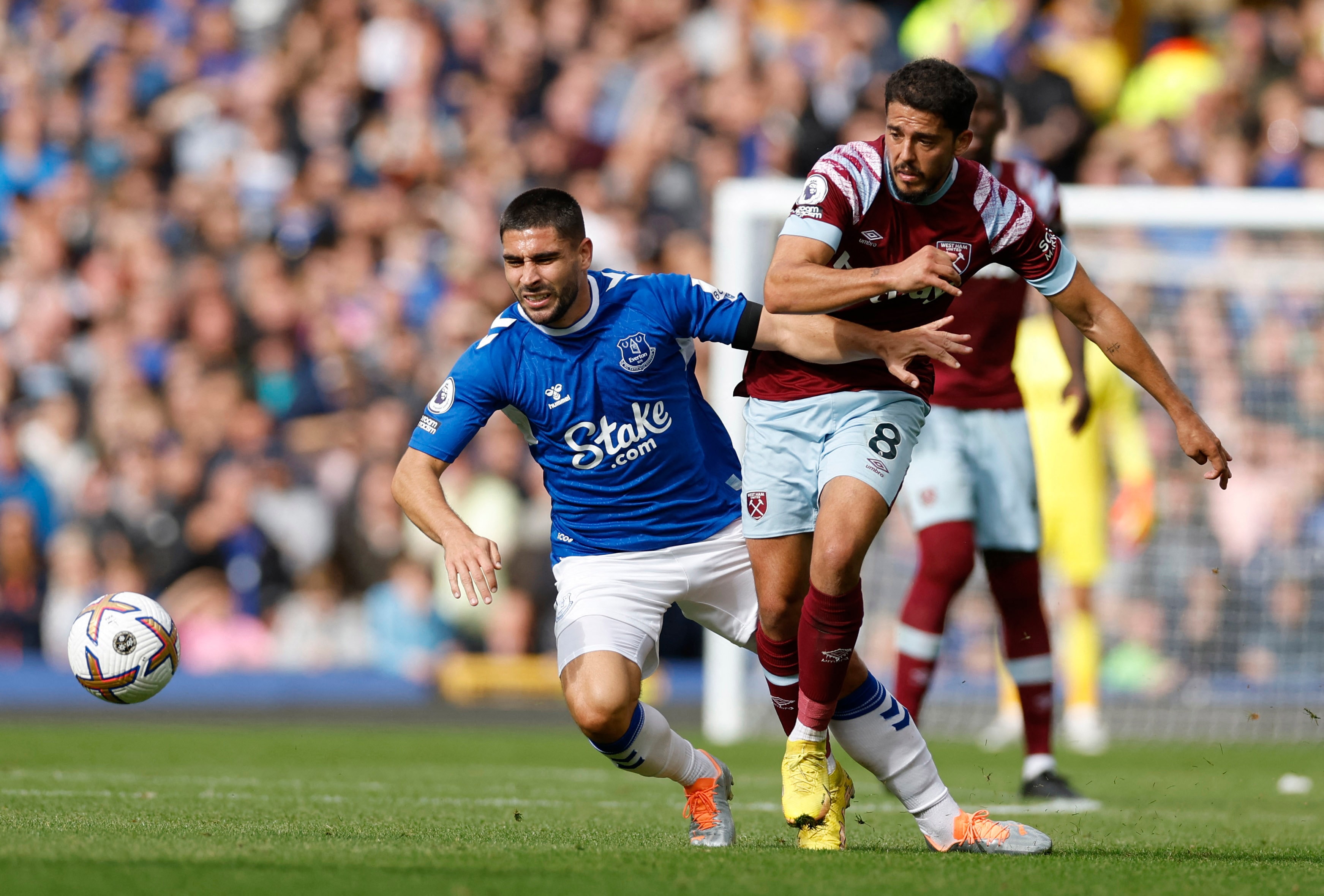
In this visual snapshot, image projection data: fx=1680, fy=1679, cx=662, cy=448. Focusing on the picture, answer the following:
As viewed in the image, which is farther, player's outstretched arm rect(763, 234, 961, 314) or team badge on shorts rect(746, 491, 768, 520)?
team badge on shorts rect(746, 491, 768, 520)

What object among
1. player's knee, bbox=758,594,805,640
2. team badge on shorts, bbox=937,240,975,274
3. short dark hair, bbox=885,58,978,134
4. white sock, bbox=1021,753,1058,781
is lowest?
white sock, bbox=1021,753,1058,781

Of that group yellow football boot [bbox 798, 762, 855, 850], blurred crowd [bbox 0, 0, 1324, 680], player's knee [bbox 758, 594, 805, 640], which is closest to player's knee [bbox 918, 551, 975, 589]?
player's knee [bbox 758, 594, 805, 640]

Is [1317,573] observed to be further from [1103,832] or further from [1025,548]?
[1103,832]

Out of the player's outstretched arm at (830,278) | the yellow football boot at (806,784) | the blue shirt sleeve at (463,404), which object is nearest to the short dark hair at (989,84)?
the player's outstretched arm at (830,278)

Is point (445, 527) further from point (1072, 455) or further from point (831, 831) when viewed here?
point (1072, 455)

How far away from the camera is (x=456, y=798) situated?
731 cm

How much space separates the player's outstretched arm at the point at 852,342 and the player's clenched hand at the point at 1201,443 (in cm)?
74

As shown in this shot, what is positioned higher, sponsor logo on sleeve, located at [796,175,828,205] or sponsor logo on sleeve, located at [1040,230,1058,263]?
sponsor logo on sleeve, located at [796,175,828,205]

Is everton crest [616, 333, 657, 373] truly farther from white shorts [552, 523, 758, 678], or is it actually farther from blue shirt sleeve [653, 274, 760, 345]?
white shorts [552, 523, 758, 678]

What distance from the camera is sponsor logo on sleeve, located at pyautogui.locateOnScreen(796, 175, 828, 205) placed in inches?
213

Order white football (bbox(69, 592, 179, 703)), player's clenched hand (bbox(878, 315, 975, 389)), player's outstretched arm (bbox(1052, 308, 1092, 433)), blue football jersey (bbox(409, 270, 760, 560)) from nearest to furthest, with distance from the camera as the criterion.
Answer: player's clenched hand (bbox(878, 315, 975, 389))
blue football jersey (bbox(409, 270, 760, 560))
white football (bbox(69, 592, 179, 703))
player's outstretched arm (bbox(1052, 308, 1092, 433))

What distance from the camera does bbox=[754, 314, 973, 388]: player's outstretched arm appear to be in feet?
17.3

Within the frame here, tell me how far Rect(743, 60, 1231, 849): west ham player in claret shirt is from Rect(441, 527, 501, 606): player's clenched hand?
1050mm

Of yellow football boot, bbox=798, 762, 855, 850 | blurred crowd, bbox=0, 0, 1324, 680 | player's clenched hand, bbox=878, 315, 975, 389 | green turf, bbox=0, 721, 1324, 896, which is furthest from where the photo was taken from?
blurred crowd, bbox=0, 0, 1324, 680
